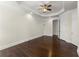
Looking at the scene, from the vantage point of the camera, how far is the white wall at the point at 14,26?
1482 mm

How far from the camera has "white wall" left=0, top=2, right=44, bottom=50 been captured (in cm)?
148

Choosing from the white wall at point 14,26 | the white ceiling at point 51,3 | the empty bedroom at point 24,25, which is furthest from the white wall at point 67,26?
the white wall at point 14,26

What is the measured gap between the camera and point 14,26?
149cm

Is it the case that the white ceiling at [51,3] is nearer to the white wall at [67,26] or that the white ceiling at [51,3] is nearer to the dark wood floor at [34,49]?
the white wall at [67,26]

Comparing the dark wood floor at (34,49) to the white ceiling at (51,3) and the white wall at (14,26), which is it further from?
the white ceiling at (51,3)

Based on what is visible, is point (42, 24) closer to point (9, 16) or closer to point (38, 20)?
point (38, 20)

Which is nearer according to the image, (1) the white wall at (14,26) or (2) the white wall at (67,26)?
(1) the white wall at (14,26)

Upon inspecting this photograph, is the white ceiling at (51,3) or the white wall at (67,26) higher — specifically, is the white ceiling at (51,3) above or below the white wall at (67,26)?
above

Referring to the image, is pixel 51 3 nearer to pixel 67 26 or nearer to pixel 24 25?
pixel 67 26

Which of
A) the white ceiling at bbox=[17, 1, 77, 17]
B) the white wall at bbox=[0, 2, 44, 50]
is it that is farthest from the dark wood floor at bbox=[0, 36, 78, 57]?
the white ceiling at bbox=[17, 1, 77, 17]

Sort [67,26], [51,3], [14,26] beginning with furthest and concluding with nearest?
[67,26], [51,3], [14,26]

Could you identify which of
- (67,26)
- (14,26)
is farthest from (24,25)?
(67,26)

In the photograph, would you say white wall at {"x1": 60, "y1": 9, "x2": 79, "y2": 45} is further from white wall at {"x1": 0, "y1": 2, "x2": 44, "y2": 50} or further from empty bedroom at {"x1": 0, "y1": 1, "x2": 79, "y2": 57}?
white wall at {"x1": 0, "y1": 2, "x2": 44, "y2": 50}

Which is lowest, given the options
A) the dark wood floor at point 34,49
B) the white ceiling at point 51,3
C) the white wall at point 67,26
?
the dark wood floor at point 34,49
